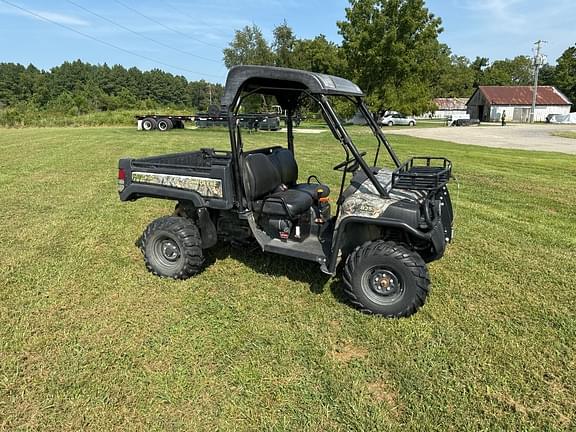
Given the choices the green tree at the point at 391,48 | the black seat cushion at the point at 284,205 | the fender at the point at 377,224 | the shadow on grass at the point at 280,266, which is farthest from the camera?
the green tree at the point at 391,48

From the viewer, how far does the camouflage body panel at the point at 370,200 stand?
10.6 feet

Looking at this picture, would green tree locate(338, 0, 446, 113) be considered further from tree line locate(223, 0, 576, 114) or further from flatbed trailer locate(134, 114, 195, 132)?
flatbed trailer locate(134, 114, 195, 132)

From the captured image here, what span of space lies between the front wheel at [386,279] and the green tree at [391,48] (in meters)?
33.5

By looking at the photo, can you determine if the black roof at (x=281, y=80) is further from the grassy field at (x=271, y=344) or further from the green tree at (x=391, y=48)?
the green tree at (x=391, y=48)

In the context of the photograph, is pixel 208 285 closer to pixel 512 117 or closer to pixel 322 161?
pixel 322 161

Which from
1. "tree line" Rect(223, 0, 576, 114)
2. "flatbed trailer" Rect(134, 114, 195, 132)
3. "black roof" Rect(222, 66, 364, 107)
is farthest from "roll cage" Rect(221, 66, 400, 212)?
"tree line" Rect(223, 0, 576, 114)

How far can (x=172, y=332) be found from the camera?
3229mm

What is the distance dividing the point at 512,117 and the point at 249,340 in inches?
2574

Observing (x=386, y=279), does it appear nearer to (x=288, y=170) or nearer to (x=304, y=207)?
(x=304, y=207)

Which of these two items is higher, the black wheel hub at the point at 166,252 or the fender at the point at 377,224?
the fender at the point at 377,224

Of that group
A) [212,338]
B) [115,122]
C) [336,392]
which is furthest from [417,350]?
[115,122]

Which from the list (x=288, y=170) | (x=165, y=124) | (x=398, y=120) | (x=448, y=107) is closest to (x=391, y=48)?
(x=398, y=120)

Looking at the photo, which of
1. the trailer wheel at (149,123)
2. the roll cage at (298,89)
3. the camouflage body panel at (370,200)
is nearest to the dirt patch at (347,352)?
the camouflage body panel at (370,200)

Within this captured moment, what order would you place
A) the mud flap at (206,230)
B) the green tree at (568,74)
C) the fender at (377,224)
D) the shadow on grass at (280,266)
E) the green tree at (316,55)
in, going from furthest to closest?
the green tree at (568,74) < the green tree at (316,55) < the mud flap at (206,230) < the shadow on grass at (280,266) < the fender at (377,224)
